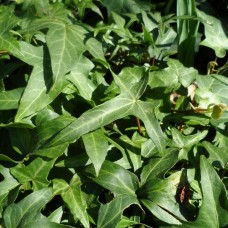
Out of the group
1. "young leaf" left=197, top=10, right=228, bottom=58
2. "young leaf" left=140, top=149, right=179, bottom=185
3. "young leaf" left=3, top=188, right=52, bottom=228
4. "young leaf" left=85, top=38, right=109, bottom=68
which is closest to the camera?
"young leaf" left=3, top=188, right=52, bottom=228

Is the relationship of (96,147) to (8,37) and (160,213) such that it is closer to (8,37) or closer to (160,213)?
(160,213)

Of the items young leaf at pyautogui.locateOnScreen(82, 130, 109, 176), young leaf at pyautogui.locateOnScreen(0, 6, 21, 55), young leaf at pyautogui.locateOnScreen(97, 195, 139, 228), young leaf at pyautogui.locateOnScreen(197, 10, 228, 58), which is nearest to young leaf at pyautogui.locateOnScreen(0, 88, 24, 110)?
young leaf at pyautogui.locateOnScreen(0, 6, 21, 55)

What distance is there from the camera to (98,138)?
3.76ft

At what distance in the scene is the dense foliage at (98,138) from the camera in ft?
3.58

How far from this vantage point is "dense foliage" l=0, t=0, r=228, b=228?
3.58ft

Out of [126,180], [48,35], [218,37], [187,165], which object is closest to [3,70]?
[48,35]

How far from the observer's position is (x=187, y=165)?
130cm

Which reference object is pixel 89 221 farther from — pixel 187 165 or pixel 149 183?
pixel 187 165

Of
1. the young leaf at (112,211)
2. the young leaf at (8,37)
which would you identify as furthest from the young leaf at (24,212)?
the young leaf at (8,37)

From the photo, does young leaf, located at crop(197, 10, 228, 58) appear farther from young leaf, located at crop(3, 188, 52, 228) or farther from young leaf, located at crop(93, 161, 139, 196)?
young leaf, located at crop(3, 188, 52, 228)

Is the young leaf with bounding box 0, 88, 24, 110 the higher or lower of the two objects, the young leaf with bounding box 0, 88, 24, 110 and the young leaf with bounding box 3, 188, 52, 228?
the higher

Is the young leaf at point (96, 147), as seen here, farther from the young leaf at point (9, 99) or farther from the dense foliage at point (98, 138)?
the young leaf at point (9, 99)

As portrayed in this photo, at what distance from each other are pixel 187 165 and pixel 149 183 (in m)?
0.20

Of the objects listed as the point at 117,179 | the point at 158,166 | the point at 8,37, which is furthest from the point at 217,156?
the point at 8,37
